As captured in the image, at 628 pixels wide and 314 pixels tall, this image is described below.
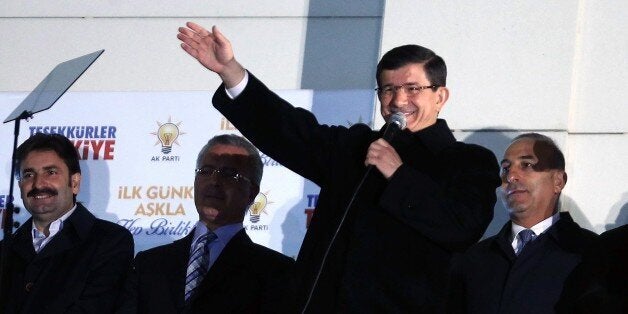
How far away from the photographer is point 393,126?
421 cm

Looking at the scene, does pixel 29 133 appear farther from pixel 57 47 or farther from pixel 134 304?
pixel 134 304

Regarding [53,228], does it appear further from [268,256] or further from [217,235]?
[268,256]

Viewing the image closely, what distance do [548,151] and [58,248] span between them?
2105mm

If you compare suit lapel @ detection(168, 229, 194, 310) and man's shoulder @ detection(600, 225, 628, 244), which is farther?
suit lapel @ detection(168, 229, 194, 310)

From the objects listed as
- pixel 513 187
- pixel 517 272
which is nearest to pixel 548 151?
pixel 513 187

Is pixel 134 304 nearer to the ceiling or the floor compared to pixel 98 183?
nearer to the floor

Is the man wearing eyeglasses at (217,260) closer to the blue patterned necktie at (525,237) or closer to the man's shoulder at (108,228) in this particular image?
the man's shoulder at (108,228)

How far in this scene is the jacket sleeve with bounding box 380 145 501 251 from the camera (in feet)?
13.8

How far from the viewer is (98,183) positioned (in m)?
6.55

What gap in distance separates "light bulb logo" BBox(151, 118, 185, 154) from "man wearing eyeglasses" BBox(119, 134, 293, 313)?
88 cm

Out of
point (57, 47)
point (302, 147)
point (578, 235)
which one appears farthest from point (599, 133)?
point (57, 47)

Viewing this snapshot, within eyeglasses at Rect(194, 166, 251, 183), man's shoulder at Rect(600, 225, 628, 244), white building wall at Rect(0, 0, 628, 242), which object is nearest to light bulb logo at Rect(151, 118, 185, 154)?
white building wall at Rect(0, 0, 628, 242)

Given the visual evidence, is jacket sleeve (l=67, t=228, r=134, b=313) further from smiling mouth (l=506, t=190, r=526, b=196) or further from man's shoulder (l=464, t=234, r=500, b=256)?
smiling mouth (l=506, t=190, r=526, b=196)

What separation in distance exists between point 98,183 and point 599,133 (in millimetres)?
2445
